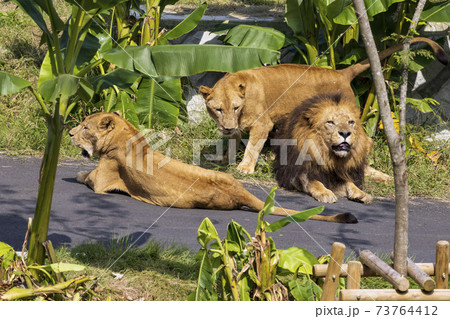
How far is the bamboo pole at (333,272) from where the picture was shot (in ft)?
14.9

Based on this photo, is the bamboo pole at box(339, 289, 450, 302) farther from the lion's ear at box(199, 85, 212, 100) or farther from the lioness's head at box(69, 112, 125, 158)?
the lion's ear at box(199, 85, 212, 100)

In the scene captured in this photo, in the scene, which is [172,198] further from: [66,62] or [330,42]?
[330,42]

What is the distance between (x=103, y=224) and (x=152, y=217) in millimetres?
629

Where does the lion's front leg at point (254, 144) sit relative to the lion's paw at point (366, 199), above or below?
above

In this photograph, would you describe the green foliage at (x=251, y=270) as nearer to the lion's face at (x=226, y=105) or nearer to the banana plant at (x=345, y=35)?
the lion's face at (x=226, y=105)

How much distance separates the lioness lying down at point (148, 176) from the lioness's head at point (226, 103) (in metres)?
1.60

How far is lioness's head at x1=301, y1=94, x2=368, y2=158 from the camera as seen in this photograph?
28.4 feet

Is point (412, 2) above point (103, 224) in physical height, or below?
above

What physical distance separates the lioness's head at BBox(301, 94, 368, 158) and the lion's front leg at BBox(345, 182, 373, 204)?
0.43 m

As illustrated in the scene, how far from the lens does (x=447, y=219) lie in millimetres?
8352

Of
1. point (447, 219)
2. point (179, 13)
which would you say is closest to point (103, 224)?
point (447, 219)

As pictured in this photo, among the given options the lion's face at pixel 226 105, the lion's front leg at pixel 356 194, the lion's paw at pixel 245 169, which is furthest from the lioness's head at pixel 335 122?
the lion's paw at pixel 245 169

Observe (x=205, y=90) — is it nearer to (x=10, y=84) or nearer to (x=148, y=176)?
(x=148, y=176)

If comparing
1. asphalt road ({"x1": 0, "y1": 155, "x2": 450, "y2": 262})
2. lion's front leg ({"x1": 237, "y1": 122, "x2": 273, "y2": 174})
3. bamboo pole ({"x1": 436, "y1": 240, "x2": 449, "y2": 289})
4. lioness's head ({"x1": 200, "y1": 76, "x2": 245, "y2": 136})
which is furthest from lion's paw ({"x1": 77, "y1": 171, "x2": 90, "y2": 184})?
bamboo pole ({"x1": 436, "y1": 240, "x2": 449, "y2": 289})
